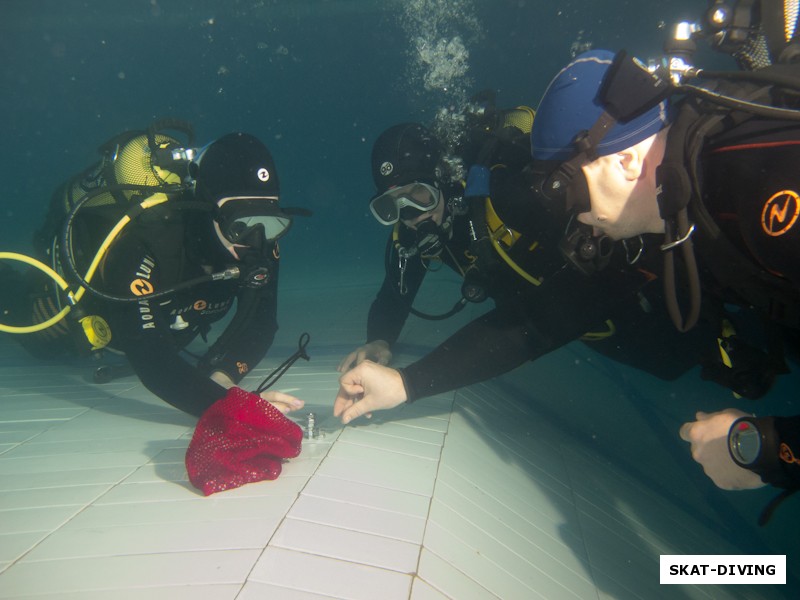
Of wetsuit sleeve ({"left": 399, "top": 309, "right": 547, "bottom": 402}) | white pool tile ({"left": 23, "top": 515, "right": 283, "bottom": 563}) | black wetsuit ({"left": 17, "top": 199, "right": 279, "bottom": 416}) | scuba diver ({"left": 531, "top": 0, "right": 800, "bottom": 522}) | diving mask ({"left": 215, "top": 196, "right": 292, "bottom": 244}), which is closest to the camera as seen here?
scuba diver ({"left": 531, "top": 0, "right": 800, "bottom": 522})

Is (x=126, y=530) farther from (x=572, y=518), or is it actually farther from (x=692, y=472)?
(x=692, y=472)

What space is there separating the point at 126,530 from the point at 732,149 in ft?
8.41

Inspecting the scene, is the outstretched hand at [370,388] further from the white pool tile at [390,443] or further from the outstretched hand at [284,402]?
the outstretched hand at [284,402]

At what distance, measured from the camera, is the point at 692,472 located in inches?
207

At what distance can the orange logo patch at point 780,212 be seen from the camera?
48.0 inches

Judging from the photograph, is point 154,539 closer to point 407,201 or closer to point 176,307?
point 176,307

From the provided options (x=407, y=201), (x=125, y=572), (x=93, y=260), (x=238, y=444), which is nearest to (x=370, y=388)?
(x=238, y=444)

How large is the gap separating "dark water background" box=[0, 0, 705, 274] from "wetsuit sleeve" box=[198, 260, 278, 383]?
23.0 metres

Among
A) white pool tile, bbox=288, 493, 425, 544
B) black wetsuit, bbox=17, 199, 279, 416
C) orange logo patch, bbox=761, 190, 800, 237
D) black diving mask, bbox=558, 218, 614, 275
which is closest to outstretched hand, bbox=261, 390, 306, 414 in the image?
black wetsuit, bbox=17, 199, 279, 416

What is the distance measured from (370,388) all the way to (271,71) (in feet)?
246

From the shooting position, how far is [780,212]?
1.26 m

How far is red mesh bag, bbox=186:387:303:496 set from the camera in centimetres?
203

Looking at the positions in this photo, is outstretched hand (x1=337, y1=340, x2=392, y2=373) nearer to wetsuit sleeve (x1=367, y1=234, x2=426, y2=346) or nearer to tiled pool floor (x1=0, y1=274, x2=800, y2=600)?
tiled pool floor (x1=0, y1=274, x2=800, y2=600)

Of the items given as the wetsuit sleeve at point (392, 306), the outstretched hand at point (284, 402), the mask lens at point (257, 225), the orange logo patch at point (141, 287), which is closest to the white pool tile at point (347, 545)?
the outstretched hand at point (284, 402)
